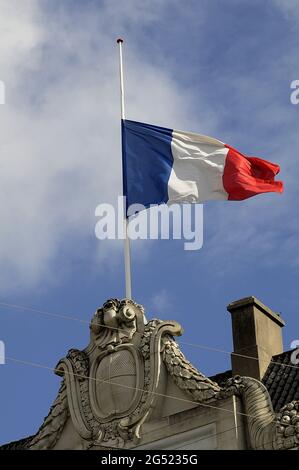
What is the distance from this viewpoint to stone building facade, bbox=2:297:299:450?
105 feet

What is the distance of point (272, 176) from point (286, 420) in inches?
240

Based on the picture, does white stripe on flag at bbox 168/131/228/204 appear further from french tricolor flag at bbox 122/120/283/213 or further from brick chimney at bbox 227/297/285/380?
brick chimney at bbox 227/297/285/380

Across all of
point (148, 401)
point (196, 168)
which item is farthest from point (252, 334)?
point (148, 401)

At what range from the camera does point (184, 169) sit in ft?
118

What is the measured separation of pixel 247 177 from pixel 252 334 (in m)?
5.20

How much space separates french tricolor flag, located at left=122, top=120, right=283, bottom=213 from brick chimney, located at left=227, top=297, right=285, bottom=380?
4.54 m

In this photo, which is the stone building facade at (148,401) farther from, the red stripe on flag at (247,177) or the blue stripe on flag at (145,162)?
the red stripe on flag at (247,177)

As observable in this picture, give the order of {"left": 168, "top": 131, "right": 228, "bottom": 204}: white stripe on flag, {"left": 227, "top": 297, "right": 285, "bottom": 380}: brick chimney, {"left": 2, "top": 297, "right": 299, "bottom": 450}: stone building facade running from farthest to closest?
{"left": 227, "top": 297, "right": 285, "bottom": 380}: brick chimney, {"left": 168, "top": 131, "right": 228, "bottom": 204}: white stripe on flag, {"left": 2, "top": 297, "right": 299, "bottom": 450}: stone building facade

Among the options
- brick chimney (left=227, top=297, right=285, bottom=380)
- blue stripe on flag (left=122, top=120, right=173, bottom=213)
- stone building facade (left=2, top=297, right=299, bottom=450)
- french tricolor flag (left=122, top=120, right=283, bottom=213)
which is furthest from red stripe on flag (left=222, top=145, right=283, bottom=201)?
brick chimney (left=227, top=297, right=285, bottom=380)
